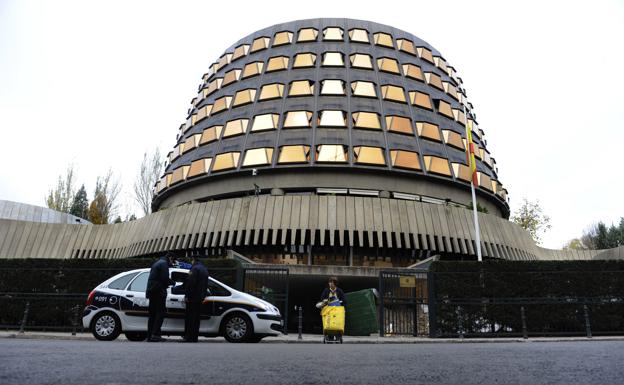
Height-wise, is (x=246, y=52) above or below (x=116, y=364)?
above

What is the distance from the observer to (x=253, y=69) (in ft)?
130

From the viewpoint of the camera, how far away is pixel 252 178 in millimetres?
32906

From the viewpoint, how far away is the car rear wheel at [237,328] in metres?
12.2

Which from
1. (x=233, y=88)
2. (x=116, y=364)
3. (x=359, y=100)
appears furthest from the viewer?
(x=233, y=88)

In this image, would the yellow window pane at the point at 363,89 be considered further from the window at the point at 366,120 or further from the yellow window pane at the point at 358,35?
the yellow window pane at the point at 358,35

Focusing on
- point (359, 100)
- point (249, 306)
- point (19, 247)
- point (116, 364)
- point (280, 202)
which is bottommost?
point (116, 364)

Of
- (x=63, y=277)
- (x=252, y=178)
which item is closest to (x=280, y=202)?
(x=252, y=178)

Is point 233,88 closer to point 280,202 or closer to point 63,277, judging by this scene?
point 280,202

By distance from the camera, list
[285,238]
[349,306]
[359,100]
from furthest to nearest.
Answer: [359,100]
[285,238]
[349,306]

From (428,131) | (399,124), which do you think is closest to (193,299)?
(399,124)

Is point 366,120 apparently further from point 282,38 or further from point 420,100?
point 282,38

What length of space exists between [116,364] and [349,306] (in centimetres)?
1568

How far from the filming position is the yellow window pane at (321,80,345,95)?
3550 cm

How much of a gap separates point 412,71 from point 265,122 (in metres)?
13.7
